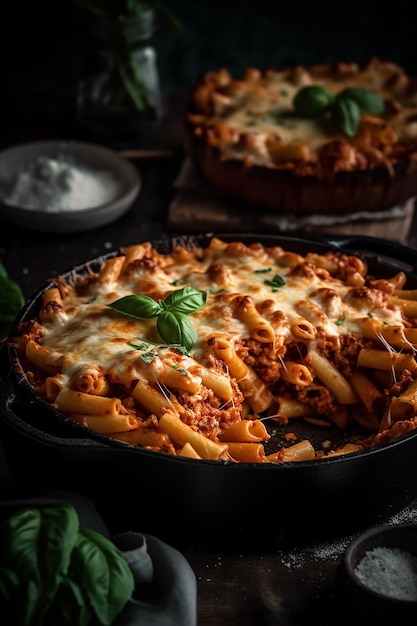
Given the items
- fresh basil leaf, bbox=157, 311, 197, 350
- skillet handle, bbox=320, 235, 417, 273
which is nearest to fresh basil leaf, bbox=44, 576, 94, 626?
fresh basil leaf, bbox=157, 311, 197, 350

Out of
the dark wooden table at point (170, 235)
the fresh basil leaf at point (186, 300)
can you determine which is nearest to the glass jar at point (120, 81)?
the dark wooden table at point (170, 235)

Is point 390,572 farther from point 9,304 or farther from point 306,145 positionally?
point 306,145

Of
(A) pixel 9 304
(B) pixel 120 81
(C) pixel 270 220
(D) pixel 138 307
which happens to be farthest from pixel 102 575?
(B) pixel 120 81

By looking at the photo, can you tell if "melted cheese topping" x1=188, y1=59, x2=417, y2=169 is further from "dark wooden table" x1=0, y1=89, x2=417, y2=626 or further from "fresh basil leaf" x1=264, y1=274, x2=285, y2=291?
"fresh basil leaf" x1=264, y1=274, x2=285, y2=291

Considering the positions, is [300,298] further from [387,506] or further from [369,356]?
[387,506]

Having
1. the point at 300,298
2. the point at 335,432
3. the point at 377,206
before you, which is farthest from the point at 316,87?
the point at 335,432

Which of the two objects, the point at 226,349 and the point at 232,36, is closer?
the point at 226,349
